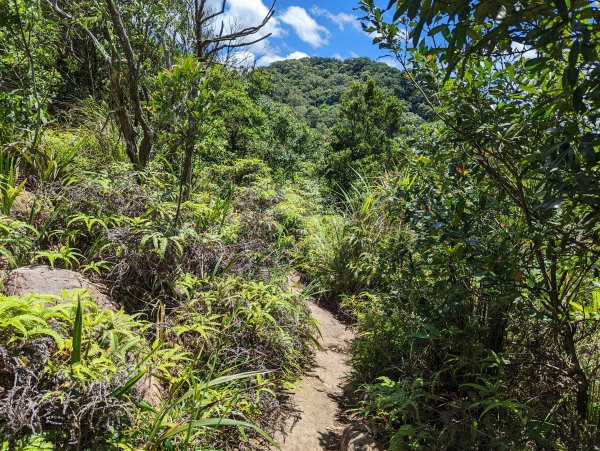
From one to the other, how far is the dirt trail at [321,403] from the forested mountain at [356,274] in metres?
0.02

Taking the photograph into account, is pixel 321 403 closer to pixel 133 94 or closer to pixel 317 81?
pixel 133 94

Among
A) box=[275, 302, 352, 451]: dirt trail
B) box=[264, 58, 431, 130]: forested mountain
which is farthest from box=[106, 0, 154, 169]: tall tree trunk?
box=[264, 58, 431, 130]: forested mountain

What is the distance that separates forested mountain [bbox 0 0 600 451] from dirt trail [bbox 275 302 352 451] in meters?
0.02

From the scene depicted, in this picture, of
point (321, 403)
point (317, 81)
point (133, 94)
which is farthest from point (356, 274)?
point (317, 81)

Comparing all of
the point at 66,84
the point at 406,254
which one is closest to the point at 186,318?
the point at 406,254

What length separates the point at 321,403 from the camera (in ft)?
9.68

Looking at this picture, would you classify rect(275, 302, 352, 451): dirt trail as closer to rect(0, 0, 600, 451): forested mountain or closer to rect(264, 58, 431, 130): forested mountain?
rect(0, 0, 600, 451): forested mountain

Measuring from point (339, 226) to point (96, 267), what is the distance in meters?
3.46

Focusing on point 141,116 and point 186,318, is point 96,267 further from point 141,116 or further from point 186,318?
point 141,116

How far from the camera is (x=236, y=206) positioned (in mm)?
4969

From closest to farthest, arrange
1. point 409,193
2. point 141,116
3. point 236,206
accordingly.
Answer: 1. point 409,193
2. point 141,116
3. point 236,206

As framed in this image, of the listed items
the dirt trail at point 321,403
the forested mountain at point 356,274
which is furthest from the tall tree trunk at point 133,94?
the dirt trail at point 321,403

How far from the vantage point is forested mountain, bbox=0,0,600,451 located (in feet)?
5.13

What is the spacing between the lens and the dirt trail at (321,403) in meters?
2.50
